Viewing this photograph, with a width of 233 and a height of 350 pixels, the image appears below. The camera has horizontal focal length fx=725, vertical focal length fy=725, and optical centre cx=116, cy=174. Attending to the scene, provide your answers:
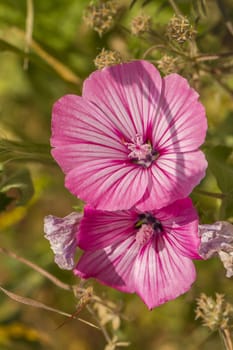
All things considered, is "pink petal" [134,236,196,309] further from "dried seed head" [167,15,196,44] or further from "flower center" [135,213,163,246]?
"dried seed head" [167,15,196,44]

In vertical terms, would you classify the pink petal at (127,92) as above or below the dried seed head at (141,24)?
below

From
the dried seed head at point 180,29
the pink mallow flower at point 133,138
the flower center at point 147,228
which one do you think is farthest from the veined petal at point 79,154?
the dried seed head at point 180,29

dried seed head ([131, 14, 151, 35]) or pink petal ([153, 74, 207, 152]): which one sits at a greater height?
dried seed head ([131, 14, 151, 35])

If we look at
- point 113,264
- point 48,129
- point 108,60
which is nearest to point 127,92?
point 108,60

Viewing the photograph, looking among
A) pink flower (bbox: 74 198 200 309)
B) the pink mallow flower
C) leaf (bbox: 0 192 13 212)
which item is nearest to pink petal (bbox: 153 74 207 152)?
the pink mallow flower

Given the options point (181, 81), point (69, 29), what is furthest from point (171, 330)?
point (181, 81)

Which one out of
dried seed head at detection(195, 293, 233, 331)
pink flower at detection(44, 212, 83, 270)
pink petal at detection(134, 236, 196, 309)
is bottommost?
dried seed head at detection(195, 293, 233, 331)

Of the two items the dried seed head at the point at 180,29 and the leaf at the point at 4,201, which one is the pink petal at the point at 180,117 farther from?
the leaf at the point at 4,201

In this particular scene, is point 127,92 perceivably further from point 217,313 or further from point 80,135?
point 217,313
